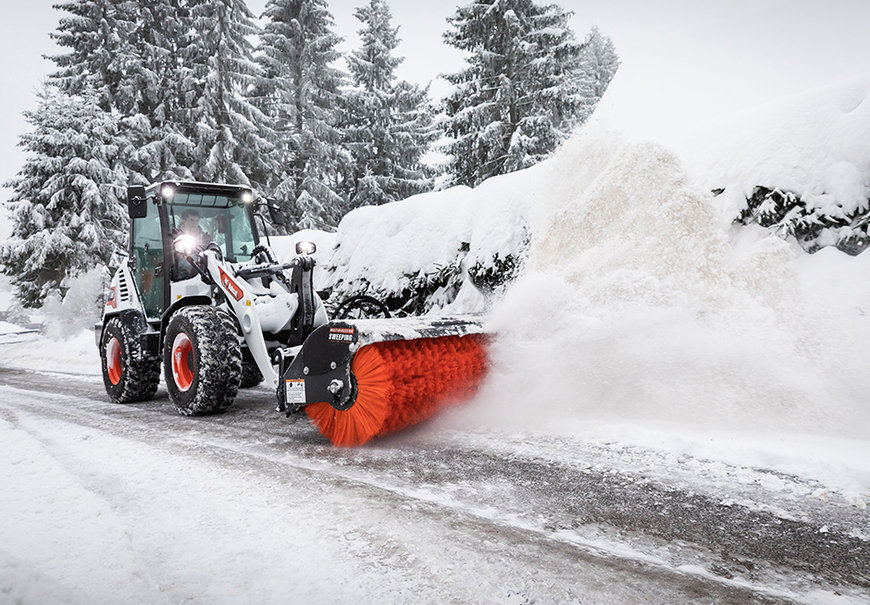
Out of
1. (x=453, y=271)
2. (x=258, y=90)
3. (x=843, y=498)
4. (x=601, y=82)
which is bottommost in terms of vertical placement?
(x=843, y=498)

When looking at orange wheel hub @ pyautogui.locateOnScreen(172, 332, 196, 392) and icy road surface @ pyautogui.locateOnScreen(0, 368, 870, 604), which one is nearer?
icy road surface @ pyautogui.locateOnScreen(0, 368, 870, 604)

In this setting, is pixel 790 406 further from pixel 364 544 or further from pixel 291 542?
pixel 291 542

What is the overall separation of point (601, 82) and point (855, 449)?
34.4m

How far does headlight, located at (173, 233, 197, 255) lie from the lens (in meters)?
5.64

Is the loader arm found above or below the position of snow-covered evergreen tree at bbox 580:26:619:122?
below

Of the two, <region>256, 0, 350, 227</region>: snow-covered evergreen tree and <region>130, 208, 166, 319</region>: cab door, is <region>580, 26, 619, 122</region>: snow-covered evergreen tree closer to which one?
<region>256, 0, 350, 227</region>: snow-covered evergreen tree

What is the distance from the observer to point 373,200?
24.4m

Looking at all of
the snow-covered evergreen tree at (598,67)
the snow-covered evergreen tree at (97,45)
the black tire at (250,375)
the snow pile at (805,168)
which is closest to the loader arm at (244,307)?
the black tire at (250,375)

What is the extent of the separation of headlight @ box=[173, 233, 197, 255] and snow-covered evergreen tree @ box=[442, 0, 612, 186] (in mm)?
12432

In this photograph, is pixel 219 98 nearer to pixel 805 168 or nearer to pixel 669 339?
pixel 805 168

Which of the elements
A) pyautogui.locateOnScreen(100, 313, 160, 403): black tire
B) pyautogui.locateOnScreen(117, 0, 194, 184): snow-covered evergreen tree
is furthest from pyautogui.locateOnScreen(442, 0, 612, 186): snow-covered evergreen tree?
pyautogui.locateOnScreen(100, 313, 160, 403): black tire

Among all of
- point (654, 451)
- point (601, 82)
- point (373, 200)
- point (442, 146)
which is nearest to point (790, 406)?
point (654, 451)

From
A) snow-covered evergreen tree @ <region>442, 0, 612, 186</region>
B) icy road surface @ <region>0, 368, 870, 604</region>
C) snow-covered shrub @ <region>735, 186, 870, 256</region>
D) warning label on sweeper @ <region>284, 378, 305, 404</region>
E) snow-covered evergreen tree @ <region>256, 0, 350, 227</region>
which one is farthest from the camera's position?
snow-covered evergreen tree @ <region>256, 0, 350, 227</region>

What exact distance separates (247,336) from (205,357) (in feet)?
1.34
